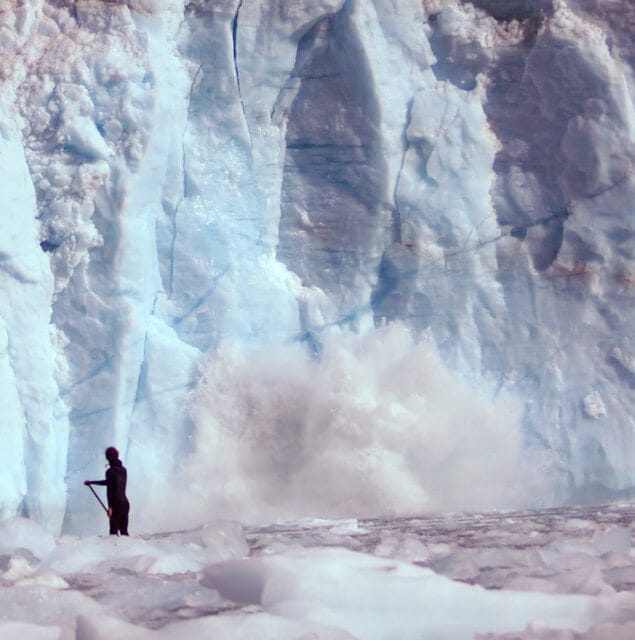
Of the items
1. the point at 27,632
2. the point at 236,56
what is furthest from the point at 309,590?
the point at 236,56

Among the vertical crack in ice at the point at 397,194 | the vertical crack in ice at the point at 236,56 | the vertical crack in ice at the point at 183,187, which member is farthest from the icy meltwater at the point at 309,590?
the vertical crack in ice at the point at 236,56

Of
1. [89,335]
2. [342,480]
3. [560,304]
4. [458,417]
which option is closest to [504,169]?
[560,304]

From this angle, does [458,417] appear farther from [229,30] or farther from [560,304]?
[229,30]

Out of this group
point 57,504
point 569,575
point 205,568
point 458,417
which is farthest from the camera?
point 458,417

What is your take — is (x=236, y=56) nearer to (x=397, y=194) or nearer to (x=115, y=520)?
(x=397, y=194)

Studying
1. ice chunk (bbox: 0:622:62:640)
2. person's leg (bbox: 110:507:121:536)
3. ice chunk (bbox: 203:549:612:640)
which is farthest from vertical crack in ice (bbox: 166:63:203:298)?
ice chunk (bbox: 0:622:62:640)

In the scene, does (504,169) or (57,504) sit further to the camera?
(504,169)

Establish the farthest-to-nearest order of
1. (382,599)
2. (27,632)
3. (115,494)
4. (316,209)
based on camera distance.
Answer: (316,209) → (115,494) → (382,599) → (27,632)
